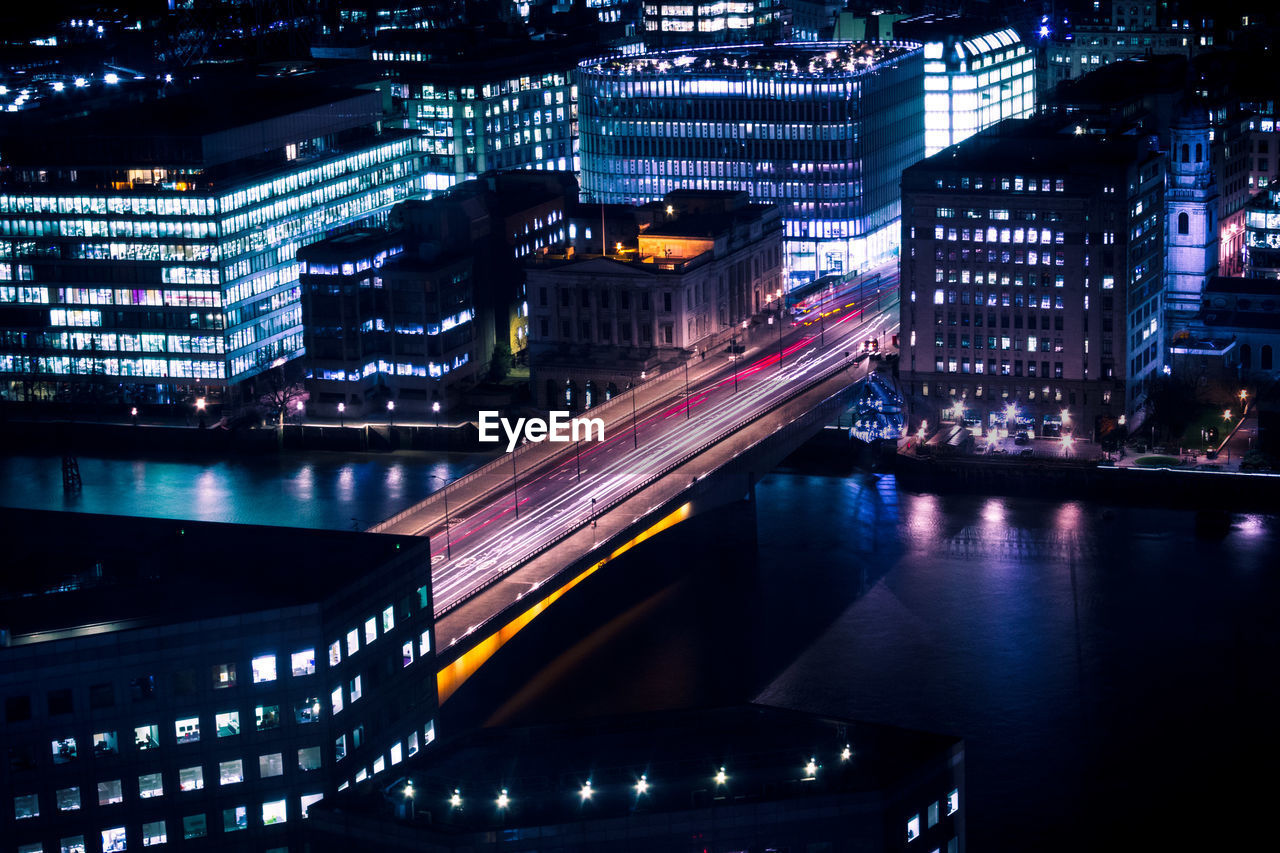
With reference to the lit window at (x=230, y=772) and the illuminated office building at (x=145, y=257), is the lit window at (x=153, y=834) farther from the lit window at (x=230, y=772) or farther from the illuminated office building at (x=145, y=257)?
the illuminated office building at (x=145, y=257)

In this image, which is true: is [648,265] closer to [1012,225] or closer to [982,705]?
[1012,225]

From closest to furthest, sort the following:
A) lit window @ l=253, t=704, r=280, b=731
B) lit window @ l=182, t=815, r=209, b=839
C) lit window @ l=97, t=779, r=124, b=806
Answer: lit window @ l=97, t=779, r=124, b=806, lit window @ l=182, t=815, r=209, b=839, lit window @ l=253, t=704, r=280, b=731

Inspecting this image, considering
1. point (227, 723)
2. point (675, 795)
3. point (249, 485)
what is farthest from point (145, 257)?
point (675, 795)

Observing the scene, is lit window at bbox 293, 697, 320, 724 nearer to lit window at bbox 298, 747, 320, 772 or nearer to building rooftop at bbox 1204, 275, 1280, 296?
lit window at bbox 298, 747, 320, 772

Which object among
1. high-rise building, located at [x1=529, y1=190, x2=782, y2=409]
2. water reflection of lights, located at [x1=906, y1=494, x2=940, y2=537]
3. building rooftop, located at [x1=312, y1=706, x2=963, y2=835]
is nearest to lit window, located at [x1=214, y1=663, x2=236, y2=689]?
building rooftop, located at [x1=312, y1=706, x2=963, y2=835]

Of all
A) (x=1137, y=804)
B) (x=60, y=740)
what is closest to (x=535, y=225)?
(x=1137, y=804)

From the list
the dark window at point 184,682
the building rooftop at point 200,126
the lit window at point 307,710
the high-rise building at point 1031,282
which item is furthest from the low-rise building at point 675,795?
the building rooftop at point 200,126
